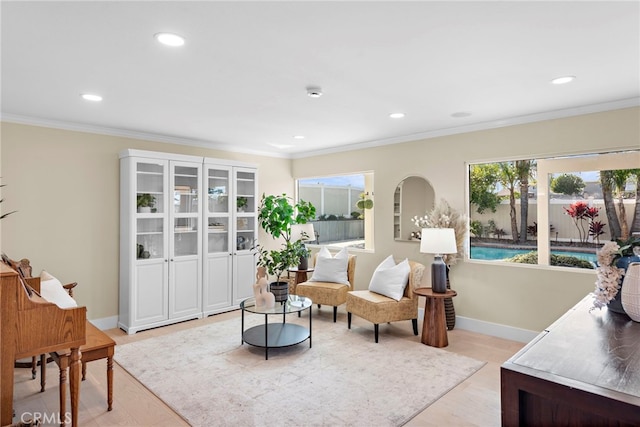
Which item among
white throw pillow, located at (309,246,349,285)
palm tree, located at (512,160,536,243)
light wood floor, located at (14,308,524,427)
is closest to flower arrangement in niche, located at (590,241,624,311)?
light wood floor, located at (14,308,524,427)

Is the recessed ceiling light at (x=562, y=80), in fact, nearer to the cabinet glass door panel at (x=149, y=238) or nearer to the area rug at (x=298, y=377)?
the area rug at (x=298, y=377)

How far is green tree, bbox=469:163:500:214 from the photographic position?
14.4 ft

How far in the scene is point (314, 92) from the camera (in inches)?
124

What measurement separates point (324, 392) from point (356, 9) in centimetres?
268

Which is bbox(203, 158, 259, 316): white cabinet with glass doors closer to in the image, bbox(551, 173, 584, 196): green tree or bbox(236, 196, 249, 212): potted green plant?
bbox(236, 196, 249, 212): potted green plant

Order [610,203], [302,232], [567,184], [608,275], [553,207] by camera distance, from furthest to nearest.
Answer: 1. [302,232]
2. [553,207]
3. [567,184]
4. [610,203]
5. [608,275]

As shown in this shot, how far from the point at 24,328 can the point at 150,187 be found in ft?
9.30

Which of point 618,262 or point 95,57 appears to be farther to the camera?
point 95,57

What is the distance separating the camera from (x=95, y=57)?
2.47 m

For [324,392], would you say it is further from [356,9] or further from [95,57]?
[95,57]

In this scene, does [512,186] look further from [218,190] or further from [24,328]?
[24,328]

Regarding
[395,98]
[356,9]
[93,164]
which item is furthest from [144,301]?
[356,9]

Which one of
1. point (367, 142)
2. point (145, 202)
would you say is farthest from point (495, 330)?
point (145, 202)

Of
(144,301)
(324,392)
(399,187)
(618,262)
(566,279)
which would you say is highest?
(399,187)
